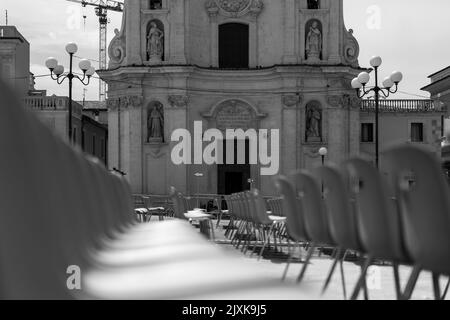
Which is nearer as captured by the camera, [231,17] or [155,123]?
[155,123]

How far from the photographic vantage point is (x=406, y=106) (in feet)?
163

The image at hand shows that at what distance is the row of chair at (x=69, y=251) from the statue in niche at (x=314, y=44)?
3969 cm

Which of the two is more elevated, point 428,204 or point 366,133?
point 366,133

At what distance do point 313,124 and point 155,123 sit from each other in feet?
27.4

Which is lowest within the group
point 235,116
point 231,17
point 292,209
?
point 292,209

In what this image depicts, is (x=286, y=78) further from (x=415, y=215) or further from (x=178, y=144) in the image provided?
(x=415, y=215)

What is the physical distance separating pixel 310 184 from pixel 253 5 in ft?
134

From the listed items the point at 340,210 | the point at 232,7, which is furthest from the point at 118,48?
the point at 340,210

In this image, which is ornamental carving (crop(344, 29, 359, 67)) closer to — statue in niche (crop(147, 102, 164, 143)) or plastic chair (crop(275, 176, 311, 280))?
statue in niche (crop(147, 102, 164, 143))

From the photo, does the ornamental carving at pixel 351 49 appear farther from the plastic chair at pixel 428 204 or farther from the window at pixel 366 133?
the plastic chair at pixel 428 204

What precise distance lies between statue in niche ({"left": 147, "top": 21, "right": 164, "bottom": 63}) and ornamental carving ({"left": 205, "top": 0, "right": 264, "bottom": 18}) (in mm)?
3513

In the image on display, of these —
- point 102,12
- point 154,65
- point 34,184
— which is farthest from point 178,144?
point 102,12

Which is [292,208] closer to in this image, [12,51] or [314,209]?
[314,209]

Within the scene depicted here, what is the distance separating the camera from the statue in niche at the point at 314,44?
1720 inches
